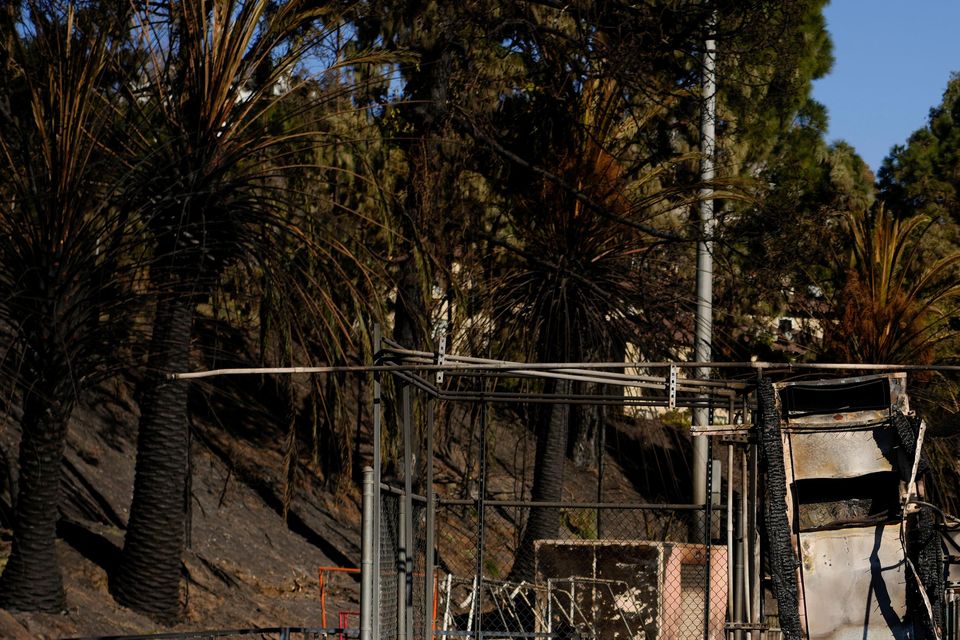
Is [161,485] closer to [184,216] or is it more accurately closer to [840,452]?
[184,216]

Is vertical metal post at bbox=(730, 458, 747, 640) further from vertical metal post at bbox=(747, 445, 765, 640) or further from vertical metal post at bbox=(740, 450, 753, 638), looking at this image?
vertical metal post at bbox=(747, 445, 765, 640)

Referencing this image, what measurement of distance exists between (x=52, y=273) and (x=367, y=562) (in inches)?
197

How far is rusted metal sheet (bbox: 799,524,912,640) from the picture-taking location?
9.73 m

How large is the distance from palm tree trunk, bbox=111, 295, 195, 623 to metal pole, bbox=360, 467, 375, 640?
5.22 meters

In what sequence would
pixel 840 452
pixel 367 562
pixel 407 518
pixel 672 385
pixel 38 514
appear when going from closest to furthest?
pixel 367 562 → pixel 672 385 → pixel 407 518 → pixel 840 452 → pixel 38 514

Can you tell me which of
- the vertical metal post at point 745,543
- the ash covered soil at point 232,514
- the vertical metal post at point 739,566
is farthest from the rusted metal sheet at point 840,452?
the ash covered soil at point 232,514

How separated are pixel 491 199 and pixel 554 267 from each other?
4171mm

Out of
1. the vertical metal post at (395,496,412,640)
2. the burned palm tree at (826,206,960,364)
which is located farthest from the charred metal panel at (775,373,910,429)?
the burned palm tree at (826,206,960,364)

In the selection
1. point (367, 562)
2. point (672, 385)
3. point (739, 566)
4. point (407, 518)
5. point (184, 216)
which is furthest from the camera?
point (184, 216)

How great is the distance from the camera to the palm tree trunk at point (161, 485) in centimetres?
1337

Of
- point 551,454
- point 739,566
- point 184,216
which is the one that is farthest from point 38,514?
point 551,454

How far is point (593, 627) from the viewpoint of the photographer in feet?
45.6

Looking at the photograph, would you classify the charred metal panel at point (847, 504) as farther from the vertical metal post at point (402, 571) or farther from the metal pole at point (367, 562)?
the metal pole at point (367, 562)

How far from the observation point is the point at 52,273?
470 inches
